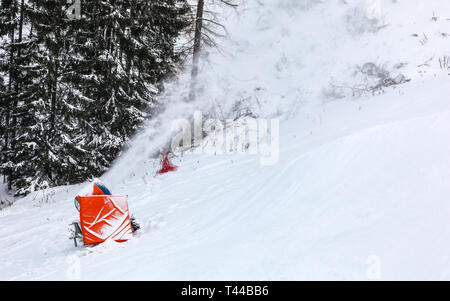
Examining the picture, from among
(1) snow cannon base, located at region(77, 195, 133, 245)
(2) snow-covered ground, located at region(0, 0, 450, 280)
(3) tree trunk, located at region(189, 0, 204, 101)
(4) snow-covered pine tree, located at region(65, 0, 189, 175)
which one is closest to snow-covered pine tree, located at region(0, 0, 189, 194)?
(4) snow-covered pine tree, located at region(65, 0, 189, 175)

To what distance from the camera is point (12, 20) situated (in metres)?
15.8

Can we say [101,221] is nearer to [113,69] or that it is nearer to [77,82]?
[113,69]

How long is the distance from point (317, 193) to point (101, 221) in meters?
3.28

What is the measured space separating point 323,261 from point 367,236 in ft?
1.70

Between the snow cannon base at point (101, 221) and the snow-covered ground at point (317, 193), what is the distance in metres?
0.18

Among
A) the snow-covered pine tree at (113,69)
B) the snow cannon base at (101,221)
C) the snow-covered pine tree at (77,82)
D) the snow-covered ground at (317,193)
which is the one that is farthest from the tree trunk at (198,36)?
the snow cannon base at (101,221)

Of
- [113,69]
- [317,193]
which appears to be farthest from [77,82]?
[317,193]

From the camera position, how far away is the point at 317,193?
466cm

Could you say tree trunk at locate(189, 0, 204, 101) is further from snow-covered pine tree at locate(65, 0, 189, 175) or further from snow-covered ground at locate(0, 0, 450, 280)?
snow-covered ground at locate(0, 0, 450, 280)

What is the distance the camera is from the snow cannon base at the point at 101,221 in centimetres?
525

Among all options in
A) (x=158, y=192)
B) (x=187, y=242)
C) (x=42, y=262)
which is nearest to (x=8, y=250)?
(x=42, y=262)

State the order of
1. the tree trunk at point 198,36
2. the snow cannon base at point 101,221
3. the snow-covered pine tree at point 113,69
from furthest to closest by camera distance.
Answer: the tree trunk at point 198,36 → the snow-covered pine tree at point 113,69 → the snow cannon base at point 101,221

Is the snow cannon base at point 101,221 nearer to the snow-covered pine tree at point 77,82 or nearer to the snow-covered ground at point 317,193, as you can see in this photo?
the snow-covered ground at point 317,193
